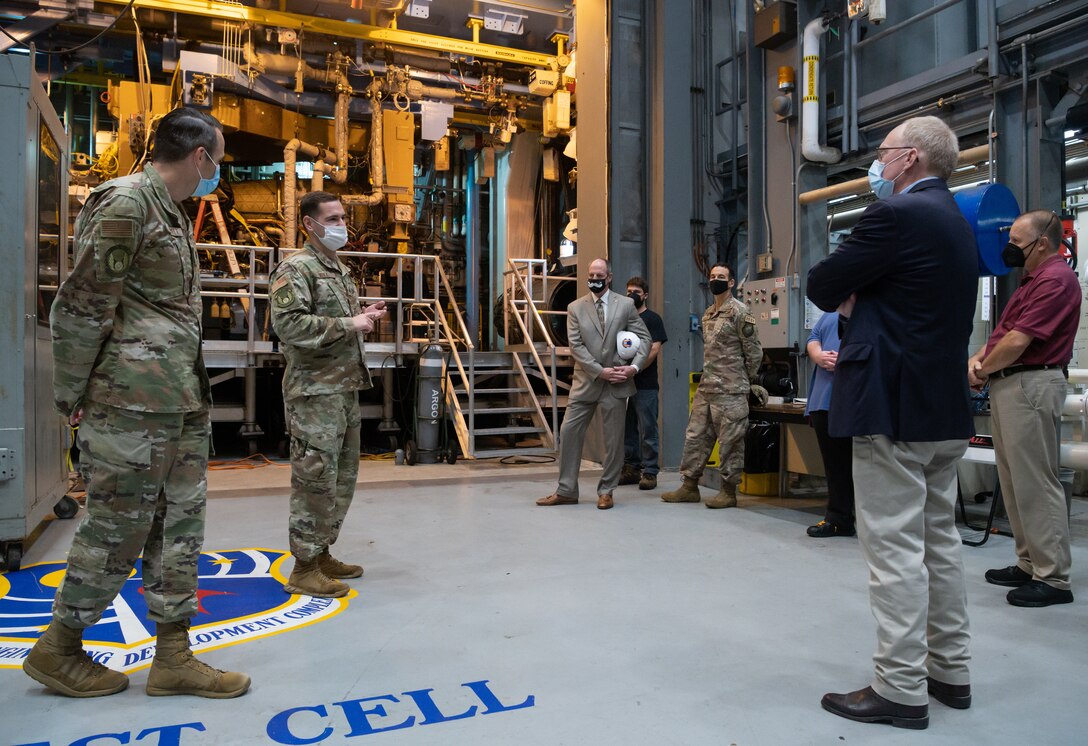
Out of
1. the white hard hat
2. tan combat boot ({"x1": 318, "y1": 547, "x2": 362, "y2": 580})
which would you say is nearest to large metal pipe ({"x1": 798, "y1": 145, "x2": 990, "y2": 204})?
the white hard hat

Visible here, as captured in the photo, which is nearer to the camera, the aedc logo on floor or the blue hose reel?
the aedc logo on floor

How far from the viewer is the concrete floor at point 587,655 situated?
6.74ft

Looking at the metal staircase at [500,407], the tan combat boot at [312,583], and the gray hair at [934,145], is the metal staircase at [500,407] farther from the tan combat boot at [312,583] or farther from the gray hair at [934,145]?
the gray hair at [934,145]

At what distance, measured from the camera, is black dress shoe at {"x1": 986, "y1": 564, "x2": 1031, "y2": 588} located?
3.49 metres

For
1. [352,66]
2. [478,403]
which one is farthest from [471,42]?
[478,403]

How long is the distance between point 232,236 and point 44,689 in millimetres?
9710

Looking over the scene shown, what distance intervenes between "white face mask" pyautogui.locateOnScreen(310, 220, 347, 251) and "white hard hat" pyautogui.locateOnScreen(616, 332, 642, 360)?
2.40m

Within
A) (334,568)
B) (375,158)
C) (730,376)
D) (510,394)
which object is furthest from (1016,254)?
(375,158)

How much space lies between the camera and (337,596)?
3295mm

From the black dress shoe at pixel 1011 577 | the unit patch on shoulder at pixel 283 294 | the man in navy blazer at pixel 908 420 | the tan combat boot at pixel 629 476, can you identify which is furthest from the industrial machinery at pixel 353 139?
the man in navy blazer at pixel 908 420

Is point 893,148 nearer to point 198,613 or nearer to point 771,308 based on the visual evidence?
point 198,613

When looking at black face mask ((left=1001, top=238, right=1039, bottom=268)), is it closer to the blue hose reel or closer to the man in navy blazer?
the blue hose reel

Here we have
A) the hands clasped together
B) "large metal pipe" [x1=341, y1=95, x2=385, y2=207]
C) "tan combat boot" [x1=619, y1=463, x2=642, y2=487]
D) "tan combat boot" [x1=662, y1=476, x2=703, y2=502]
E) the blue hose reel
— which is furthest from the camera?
"large metal pipe" [x1=341, y1=95, x2=385, y2=207]

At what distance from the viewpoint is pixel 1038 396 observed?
328cm
